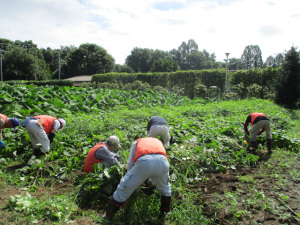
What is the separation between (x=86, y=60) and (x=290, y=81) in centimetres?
4771

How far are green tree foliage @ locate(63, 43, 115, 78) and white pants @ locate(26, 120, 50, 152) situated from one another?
50.0 metres

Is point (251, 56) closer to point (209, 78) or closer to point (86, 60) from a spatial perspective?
point (86, 60)

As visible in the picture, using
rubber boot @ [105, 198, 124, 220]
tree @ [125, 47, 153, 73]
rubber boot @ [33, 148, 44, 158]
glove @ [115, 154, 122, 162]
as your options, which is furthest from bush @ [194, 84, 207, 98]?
tree @ [125, 47, 153, 73]

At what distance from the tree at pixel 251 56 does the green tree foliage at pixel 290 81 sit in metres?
76.2

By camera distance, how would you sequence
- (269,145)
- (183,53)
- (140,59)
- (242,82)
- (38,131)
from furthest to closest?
(183,53) → (140,59) → (242,82) → (269,145) → (38,131)

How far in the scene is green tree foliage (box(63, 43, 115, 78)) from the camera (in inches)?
2061

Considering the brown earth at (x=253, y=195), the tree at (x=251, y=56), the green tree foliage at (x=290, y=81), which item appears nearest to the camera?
the brown earth at (x=253, y=195)

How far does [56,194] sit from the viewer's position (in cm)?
345

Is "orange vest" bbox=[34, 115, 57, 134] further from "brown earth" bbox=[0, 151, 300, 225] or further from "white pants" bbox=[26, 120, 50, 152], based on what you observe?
"brown earth" bbox=[0, 151, 300, 225]

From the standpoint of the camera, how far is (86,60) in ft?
172

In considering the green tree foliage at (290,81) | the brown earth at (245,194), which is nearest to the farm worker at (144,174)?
the brown earth at (245,194)

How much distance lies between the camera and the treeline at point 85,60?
1538 inches

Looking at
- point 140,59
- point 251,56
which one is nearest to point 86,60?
point 140,59

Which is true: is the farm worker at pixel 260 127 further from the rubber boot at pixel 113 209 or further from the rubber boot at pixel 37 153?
the rubber boot at pixel 37 153
